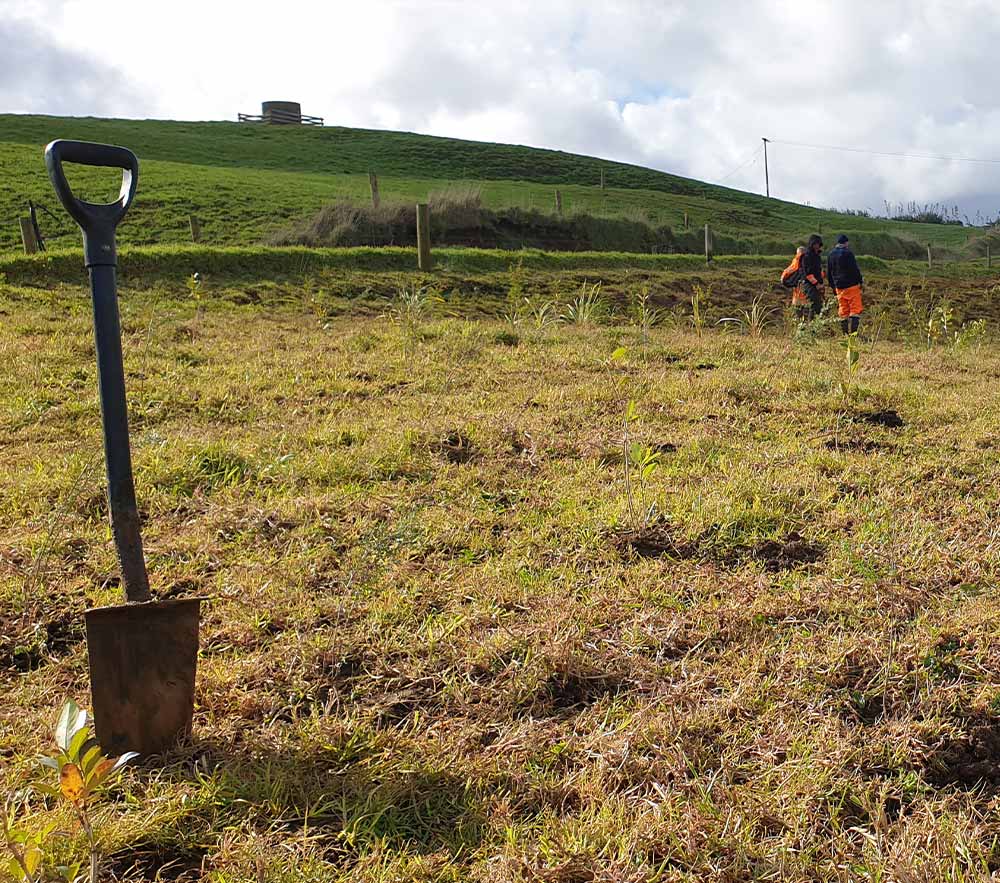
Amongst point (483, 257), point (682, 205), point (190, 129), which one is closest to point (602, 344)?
point (483, 257)

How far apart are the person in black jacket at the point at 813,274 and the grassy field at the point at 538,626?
23.5ft

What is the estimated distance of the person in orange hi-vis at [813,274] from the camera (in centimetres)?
1241

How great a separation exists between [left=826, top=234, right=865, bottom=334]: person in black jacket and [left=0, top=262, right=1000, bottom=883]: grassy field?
645 centimetres

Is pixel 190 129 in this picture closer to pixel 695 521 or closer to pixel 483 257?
pixel 483 257

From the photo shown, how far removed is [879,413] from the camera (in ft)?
17.5

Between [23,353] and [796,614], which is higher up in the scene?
[23,353]

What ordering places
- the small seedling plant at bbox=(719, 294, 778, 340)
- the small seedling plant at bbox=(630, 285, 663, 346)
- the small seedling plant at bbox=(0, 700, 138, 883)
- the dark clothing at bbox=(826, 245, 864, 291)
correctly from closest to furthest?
the small seedling plant at bbox=(0, 700, 138, 883), the small seedling plant at bbox=(719, 294, 778, 340), the small seedling plant at bbox=(630, 285, 663, 346), the dark clothing at bbox=(826, 245, 864, 291)

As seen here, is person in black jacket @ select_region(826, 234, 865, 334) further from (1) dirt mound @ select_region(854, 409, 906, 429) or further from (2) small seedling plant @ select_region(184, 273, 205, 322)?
(2) small seedling plant @ select_region(184, 273, 205, 322)

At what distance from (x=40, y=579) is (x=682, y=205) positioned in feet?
139

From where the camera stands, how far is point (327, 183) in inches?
1249

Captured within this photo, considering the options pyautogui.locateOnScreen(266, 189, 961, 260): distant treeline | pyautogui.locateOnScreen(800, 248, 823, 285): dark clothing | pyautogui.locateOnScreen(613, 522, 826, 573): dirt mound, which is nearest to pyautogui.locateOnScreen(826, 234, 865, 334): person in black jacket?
pyautogui.locateOnScreen(800, 248, 823, 285): dark clothing

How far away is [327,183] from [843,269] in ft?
80.6

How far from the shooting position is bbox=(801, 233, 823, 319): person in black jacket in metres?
12.4

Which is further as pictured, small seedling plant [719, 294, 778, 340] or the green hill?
the green hill
